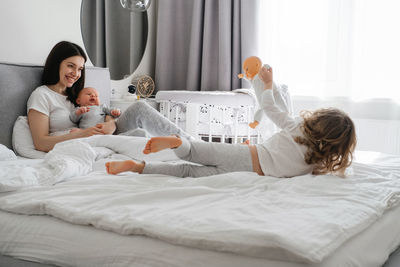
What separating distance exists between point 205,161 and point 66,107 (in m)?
1.01

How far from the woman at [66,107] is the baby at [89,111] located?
0.03m

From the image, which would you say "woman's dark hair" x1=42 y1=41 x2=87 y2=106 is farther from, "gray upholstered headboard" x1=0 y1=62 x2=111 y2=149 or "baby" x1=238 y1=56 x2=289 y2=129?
"baby" x1=238 y1=56 x2=289 y2=129

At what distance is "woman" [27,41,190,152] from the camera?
197 cm

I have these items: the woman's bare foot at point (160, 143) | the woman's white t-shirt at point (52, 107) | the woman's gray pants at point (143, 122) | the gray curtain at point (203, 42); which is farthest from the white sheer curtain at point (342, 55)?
the woman's bare foot at point (160, 143)

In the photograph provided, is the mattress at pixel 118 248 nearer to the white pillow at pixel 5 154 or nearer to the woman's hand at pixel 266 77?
the white pillow at pixel 5 154

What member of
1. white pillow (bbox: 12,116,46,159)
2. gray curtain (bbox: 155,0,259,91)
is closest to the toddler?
white pillow (bbox: 12,116,46,159)

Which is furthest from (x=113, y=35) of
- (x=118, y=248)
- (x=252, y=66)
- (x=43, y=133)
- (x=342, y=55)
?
(x=118, y=248)

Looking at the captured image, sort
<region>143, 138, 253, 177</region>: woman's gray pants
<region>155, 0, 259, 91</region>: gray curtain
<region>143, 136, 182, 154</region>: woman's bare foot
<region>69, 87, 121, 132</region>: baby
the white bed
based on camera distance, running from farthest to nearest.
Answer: <region>155, 0, 259, 91</region>: gray curtain
<region>69, 87, 121, 132</region>: baby
<region>143, 138, 253, 177</region>: woman's gray pants
<region>143, 136, 182, 154</region>: woman's bare foot
the white bed

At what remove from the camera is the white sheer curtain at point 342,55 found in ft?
9.44

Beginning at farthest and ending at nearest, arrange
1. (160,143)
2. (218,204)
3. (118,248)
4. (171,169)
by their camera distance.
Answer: (171,169), (160,143), (218,204), (118,248)

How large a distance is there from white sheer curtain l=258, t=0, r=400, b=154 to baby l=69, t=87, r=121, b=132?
1.59 m

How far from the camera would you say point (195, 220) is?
0.88 metres

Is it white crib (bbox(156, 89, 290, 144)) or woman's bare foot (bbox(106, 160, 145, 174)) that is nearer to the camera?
woman's bare foot (bbox(106, 160, 145, 174))

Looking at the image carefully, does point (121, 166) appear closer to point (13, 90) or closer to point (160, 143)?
point (160, 143)
